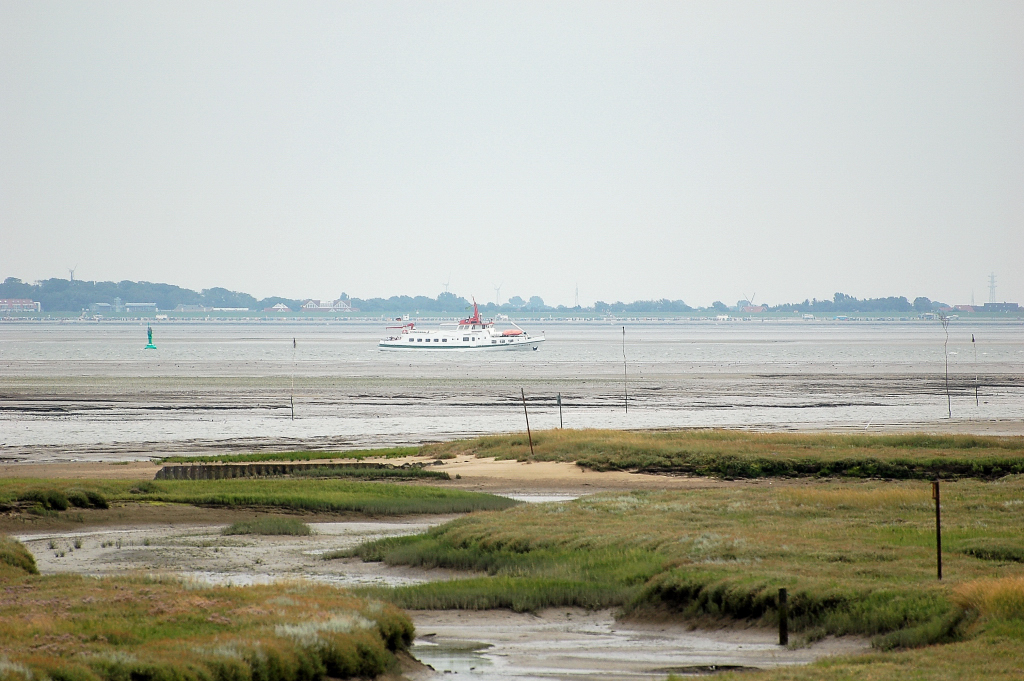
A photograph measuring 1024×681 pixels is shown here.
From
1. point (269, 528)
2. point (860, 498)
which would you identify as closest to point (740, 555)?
point (860, 498)

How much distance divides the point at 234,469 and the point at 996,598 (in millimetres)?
24409

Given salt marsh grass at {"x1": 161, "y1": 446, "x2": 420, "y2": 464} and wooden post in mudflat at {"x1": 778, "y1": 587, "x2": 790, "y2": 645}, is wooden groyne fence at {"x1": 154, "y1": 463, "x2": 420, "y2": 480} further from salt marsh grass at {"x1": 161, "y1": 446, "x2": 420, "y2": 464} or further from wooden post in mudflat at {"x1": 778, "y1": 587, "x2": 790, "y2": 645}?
wooden post in mudflat at {"x1": 778, "y1": 587, "x2": 790, "y2": 645}

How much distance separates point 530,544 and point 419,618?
4.39 metres

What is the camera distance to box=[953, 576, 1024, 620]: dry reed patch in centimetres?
1168

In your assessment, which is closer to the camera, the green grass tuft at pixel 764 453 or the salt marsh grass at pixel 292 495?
the salt marsh grass at pixel 292 495

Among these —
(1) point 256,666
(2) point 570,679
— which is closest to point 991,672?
(2) point 570,679

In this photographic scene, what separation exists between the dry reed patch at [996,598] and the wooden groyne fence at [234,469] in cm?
2252

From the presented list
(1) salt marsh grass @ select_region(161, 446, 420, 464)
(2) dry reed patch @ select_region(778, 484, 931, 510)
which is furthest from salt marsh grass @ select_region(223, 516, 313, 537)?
(1) salt marsh grass @ select_region(161, 446, 420, 464)

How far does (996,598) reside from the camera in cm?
1188

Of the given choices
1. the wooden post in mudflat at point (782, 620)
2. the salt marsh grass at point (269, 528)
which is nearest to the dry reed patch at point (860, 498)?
the wooden post in mudflat at point (782, 620)

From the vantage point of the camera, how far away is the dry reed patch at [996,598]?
11680 millimetres

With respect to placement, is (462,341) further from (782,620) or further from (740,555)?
(782,620)

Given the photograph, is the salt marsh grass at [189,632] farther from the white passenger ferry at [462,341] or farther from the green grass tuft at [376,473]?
the white passenger ferry at [462,341]

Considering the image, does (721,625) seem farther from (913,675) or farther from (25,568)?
(25,568)
